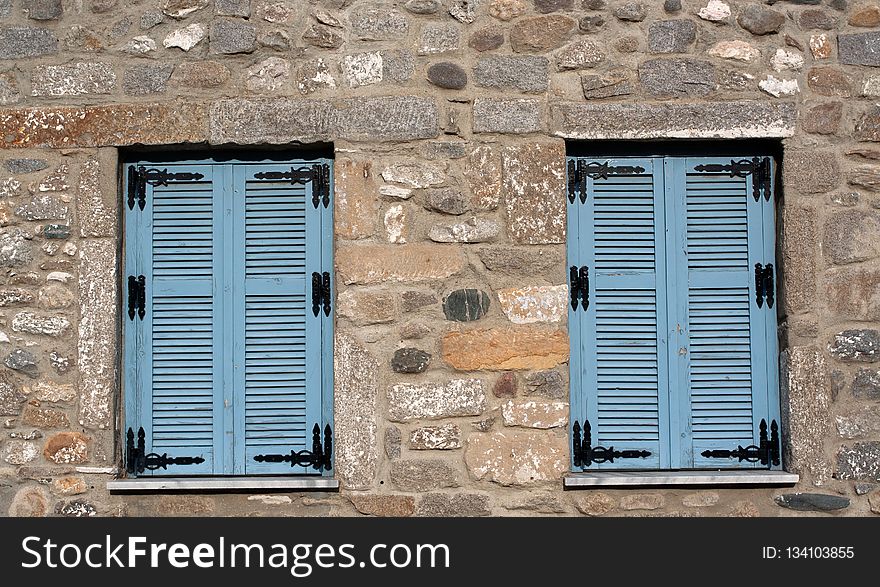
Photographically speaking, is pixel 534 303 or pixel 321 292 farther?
pixel 321 292

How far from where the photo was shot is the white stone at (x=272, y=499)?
15.9ft

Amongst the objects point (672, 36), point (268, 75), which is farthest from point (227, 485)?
point (672, 36)

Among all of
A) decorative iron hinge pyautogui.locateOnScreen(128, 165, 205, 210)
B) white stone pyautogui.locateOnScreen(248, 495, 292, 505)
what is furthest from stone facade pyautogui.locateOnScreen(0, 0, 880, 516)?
decorative iron hinge pyautogui.locateOnScreen(128, 165, 205, 210)

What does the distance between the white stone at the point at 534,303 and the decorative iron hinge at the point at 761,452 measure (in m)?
0.90

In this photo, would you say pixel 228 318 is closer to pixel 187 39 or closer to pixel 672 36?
pixel 187 39

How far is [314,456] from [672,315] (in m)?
1.66

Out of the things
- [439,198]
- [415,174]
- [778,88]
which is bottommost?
[439,198]

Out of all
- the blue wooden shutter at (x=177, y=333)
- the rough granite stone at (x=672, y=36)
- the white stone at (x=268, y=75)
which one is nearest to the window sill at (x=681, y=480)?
the blue wooden shutter at (x=177, y=333)

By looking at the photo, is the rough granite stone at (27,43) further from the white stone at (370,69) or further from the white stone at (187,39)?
the white stone at (370,69)

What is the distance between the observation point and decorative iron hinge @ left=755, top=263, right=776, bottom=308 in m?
4.99

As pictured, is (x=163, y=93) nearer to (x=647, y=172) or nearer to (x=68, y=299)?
(x=68, y=299)

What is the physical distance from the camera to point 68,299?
492 cm

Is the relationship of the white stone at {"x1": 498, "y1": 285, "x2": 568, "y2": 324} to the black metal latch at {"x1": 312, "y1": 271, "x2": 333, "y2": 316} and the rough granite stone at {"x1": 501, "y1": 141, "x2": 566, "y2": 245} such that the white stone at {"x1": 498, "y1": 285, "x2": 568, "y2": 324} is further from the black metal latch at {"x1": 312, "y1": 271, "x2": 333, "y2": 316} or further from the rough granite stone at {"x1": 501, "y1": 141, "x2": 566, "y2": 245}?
the black metal latch at {"x1": 312, "y1": 271, "x2": 333, "y2": 316}

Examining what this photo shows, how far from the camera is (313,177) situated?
16.5 ft
